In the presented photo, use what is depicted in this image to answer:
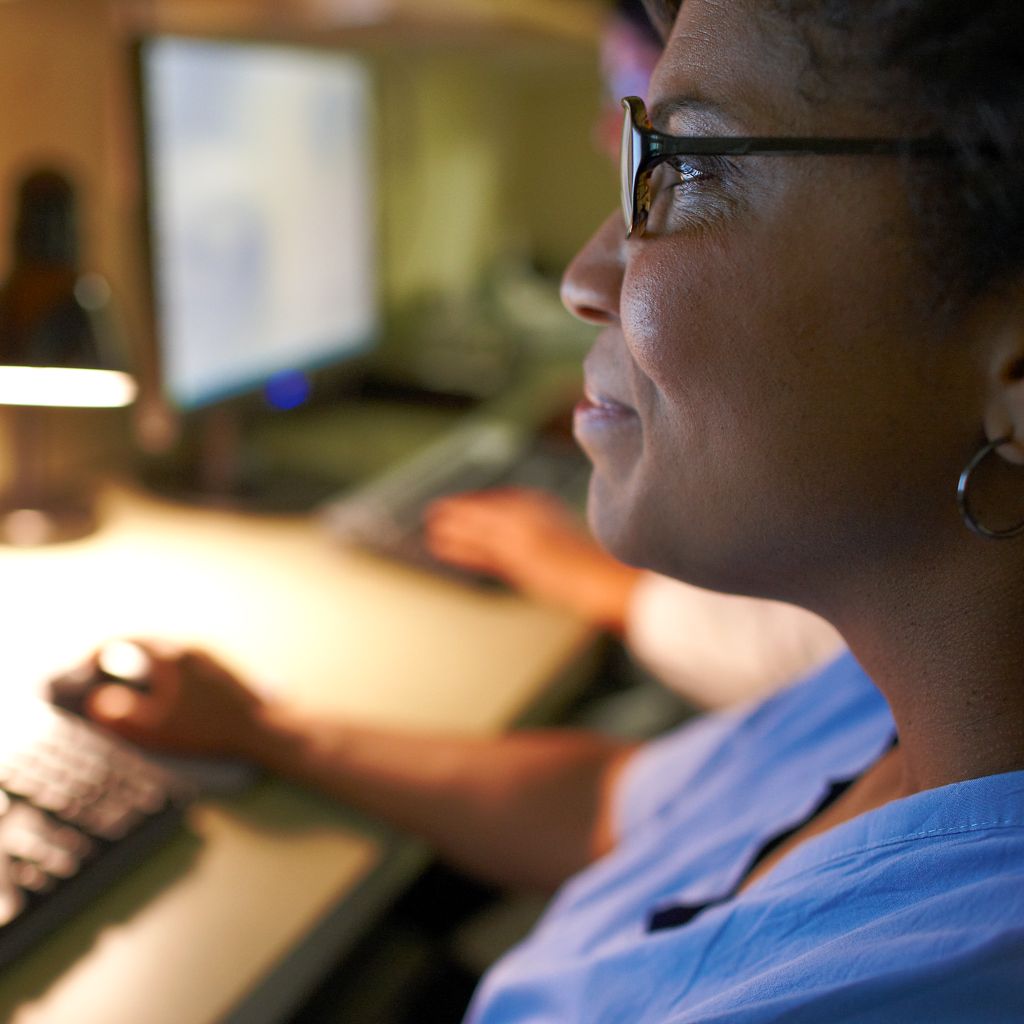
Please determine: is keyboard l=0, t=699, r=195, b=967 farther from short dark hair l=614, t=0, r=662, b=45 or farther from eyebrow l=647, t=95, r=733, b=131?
short dark hair l=614, t=0, r=662, b=45

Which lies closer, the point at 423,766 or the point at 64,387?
the point at 423,766

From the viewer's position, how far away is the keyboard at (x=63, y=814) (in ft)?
1.93

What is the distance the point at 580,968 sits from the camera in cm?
62

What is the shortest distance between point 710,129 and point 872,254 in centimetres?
11

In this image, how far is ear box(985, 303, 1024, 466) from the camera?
453 mm

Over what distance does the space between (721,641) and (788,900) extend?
550mm

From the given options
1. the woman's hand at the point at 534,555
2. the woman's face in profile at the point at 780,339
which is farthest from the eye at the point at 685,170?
the woman's hand at the point at 534,555

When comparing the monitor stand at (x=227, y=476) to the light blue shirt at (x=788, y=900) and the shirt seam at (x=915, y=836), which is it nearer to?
the light blue shirt at (x=788, y=900)

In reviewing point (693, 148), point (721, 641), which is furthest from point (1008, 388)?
point (721, 641)

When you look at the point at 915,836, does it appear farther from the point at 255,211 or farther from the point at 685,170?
the point at 255,211

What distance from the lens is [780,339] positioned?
50cm

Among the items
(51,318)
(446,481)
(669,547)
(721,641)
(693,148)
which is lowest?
(721,641)

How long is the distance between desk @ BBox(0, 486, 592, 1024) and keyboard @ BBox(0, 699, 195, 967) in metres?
0.02

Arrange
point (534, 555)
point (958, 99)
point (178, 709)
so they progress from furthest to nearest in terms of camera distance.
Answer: point (534, 555) → point (178, 709) → point (958, 99)
